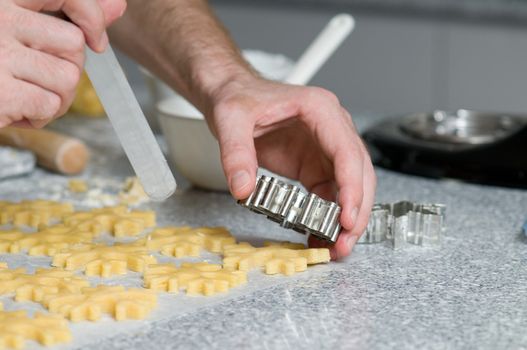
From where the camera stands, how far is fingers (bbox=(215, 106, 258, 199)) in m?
1.09

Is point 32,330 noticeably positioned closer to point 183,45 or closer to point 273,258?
point 273,258

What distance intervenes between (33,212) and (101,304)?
1.25 ft

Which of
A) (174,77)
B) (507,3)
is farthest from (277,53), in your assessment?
(174,77)

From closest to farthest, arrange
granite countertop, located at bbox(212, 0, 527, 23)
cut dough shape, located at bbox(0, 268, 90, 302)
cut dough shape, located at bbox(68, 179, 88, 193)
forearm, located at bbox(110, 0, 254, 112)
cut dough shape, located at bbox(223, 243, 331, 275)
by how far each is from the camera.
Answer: cut dough shape, located at bbox(0, 268, 90, 302) < cut dough shape, located at bbox(223, 243, 331, 275) < forearm, located at bbox(110, 0, 254, 112) < cut dough shape, located at bbox(68, 179, 88, 193) < granite countertop, located at bbox(212, 0, 527, 23)

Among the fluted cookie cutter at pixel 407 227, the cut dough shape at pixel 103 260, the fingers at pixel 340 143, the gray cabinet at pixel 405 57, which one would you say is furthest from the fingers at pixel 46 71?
the gray cabinet at pixel 405 57

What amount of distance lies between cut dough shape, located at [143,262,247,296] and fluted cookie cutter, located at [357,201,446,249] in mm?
219

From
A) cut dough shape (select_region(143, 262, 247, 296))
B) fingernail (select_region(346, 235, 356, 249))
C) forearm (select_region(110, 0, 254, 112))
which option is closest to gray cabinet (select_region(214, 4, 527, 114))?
forearm (select_region(110, 0, 254, 112))

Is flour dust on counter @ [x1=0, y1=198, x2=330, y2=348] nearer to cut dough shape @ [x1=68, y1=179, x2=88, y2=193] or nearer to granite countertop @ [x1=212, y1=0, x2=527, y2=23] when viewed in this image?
cut dough shape @ [x1=68, y1=179, x2=88, y2=193]

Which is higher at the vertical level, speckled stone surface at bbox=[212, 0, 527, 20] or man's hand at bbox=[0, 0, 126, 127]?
speckled stone surface at bbox=[212, 0, 527, 20]

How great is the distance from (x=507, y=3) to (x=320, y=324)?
1.88 m

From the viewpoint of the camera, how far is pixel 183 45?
4.66 feet

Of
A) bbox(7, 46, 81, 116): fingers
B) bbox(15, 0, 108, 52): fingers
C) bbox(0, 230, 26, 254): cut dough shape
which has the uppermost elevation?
bbox(15, 0, 108, 52): fingers

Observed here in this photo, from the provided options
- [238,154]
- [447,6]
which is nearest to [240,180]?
[238,154]

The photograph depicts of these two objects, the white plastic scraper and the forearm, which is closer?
the white plastic scraper
